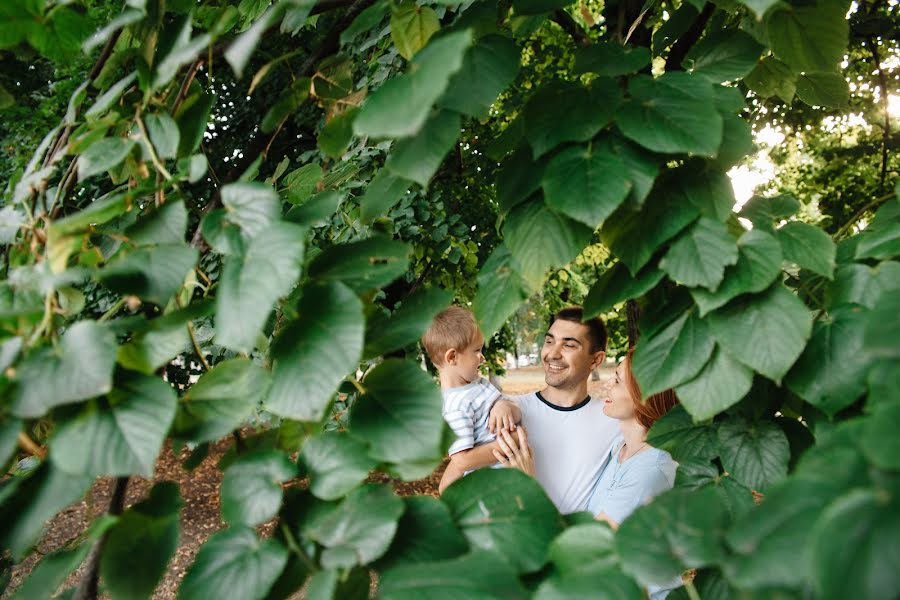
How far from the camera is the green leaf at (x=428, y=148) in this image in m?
0.77

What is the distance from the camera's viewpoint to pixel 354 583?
2.42 ft

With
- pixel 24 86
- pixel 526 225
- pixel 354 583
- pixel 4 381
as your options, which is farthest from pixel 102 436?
pixel 24 86

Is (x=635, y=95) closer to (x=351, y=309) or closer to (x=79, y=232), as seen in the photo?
(x=351, y=309)

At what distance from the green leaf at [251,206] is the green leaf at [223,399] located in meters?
0.17

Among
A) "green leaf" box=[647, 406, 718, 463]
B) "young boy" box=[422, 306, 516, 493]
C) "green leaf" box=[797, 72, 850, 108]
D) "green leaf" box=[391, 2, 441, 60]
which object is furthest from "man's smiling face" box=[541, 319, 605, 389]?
"green leaf" box=[391, 2, 441, 60]

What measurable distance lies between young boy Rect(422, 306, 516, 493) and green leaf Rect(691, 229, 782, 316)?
178cm

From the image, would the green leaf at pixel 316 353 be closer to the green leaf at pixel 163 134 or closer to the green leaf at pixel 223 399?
the green leaf at pixel 223 399

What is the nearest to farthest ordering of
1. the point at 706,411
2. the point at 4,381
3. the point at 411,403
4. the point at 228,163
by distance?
the point at 4,381 < the point at 411,403 < the point at 706,411 < the point at 228,163

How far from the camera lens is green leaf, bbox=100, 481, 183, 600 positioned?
671mm

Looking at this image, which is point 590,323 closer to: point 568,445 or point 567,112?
point 568,445

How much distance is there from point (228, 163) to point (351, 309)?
689 centimetres

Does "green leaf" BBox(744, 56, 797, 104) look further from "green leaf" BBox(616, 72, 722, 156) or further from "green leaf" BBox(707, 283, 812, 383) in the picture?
"green leaf" BBox(707, 283, 812, 383)

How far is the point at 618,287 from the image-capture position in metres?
1.00

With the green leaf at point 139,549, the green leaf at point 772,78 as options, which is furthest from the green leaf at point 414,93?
the green leaf at point 772,78
